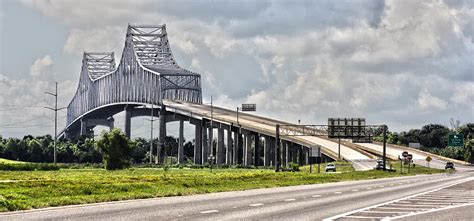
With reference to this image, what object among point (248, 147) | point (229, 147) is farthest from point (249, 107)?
point (229, 147)

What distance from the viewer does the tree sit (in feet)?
475

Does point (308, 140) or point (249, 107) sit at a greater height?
point (249, 107)

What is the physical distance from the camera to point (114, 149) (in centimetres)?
14650

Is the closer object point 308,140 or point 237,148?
point 308,140

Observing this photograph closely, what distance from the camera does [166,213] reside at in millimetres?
25875

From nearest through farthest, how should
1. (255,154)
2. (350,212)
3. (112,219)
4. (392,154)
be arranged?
(112,219)
(350,212)
(392,154)
(255,154)

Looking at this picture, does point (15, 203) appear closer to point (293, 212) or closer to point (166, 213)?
point (166, 213)

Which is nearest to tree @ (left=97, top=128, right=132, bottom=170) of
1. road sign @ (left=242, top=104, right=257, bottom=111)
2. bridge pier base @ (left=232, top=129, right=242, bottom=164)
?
road sign @ (left=242, top=104, right=257, bottom=111)

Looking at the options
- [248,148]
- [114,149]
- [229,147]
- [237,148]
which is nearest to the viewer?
[114,149]

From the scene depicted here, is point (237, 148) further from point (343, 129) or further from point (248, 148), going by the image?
point (343, 129)

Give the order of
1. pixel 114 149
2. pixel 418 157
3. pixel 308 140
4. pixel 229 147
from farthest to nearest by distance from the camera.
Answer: pixel 229 147
pixel 308 140
pixel 418 157
pixel 114 149

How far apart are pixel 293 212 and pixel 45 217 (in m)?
7.67

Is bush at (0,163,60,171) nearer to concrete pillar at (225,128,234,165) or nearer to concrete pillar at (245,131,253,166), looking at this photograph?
concrete pillar at (245,131,253,166)

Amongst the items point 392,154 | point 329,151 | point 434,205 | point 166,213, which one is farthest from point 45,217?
point 392,154
